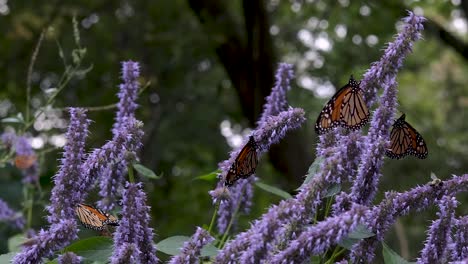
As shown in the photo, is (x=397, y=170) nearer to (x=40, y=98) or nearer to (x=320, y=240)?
(x=40, y=98)

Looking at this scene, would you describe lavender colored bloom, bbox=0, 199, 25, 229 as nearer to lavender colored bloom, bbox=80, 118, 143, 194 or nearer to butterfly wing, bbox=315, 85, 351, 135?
lavender colored bloom, bbox=80, 118, 143, 194

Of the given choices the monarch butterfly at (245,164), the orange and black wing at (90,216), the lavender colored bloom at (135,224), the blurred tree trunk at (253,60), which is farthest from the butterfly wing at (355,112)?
the blurred tree trunk at (253,60)

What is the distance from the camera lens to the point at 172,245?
2398 millimetres

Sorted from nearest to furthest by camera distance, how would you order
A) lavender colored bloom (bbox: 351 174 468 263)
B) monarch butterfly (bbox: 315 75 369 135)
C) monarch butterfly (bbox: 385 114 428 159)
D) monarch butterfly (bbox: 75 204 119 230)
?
lavender colored bloom (bbox: 351 174 468 263) → monarch butterfly (bbox: 75 204 119 230) → monarch butterfly (bbox: 315 75 369 135) → monarch butterfly (bbox: 385 114 428 159)

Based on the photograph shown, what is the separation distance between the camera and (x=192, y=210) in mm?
14562

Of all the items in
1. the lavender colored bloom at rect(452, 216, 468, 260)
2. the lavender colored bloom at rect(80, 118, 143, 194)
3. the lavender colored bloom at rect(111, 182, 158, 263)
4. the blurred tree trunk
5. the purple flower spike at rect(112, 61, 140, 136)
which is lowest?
the lavender colored bloom at rect(111, 182, 158, 263)

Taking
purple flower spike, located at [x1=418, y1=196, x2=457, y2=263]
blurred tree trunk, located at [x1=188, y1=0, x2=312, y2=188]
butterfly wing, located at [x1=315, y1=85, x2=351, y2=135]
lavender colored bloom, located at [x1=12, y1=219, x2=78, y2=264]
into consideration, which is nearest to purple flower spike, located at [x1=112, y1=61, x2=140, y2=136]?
butterfly wing, located at [x1=315, y1=85, x2=351, y2=135]

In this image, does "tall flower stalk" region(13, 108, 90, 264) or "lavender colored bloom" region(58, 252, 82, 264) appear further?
"tall flower stalk" region(13, 108, 90, 264)

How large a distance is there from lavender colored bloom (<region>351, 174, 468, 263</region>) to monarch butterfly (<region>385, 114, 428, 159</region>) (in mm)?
555

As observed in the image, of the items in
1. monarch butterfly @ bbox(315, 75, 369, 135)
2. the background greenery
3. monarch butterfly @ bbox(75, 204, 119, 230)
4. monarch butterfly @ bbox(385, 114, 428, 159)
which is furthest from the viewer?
the background greenery

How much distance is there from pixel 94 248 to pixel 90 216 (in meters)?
0.12

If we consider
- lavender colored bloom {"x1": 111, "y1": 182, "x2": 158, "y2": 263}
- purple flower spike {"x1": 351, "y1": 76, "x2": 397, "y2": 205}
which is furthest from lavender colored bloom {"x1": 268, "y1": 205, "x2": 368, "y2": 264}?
A: lavender colored bloom {"x1": 111, "y1": 182, "x2": 158, "y2": 263}

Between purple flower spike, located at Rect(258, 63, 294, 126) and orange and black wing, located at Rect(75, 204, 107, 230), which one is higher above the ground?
purple flower spike, located at Rect(258, 63, 294, 126)

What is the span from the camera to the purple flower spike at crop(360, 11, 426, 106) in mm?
2443
